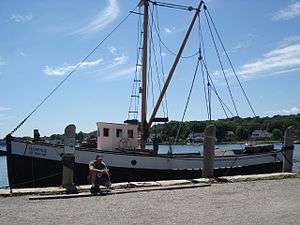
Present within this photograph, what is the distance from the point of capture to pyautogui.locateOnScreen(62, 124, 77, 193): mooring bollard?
1509 centimetres

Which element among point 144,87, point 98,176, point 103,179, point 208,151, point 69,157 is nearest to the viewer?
point 98,176

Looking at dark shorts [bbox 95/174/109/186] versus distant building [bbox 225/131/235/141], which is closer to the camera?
dark shorts [bbox 95/174/109/186]

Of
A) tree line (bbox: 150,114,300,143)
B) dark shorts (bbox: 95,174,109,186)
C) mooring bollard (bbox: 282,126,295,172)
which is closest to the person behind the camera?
dark shorts (bbox: 95,174,109,186)

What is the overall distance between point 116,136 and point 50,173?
5.15m

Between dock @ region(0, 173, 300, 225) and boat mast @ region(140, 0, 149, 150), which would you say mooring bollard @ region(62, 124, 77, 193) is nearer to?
dock @ region(0, 173, 300, 225)

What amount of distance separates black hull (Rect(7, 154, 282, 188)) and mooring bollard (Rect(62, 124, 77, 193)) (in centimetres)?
703

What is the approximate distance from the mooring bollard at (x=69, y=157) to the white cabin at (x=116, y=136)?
1122 centimetres

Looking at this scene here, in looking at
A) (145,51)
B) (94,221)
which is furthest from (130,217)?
(145,51)

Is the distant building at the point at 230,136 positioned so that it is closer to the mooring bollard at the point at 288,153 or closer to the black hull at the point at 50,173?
the black hull at the point at 50,173

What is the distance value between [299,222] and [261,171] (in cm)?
1980

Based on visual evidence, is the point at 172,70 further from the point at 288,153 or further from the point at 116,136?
the point at 288,153

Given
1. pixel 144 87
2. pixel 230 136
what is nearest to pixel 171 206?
pixel 144 87

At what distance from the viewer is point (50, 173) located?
23.5m

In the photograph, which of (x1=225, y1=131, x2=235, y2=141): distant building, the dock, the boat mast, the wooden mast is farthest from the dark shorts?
(x1=225, y1=131, x2=235, y2=141): distant building
